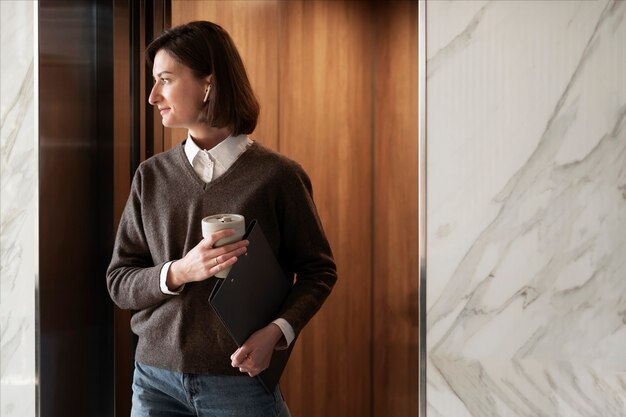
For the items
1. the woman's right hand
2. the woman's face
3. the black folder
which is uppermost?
the woman's face

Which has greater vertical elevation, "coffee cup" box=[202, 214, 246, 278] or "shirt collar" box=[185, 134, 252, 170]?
"shirt collar" box=[185, 134, 252, 170]

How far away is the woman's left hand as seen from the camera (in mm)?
1566

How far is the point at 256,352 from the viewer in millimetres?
1582

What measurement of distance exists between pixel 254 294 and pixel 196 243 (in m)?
0.20

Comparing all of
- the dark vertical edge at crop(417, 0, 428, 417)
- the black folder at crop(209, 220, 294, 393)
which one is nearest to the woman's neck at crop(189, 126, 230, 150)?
the black folder at crop(209, 220, 294, 393)

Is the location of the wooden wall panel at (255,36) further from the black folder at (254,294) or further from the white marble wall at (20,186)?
the black folder at (254,294)

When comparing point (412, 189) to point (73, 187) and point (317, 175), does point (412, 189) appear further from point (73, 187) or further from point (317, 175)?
point (73, 187)

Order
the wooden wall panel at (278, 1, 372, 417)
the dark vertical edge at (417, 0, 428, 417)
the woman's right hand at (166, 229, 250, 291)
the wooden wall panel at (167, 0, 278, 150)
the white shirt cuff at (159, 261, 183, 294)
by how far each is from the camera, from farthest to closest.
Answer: the wooden wall panel at (278, 1, 372, 417) < the wooden wall panel at (167, 0, 278, 150) < the dark vertical edge at (417, 0, 428, 417) < the white shirt cuff at (159, 261, 183, 294) < the woman's right hand at (166, 229, 250, 291)

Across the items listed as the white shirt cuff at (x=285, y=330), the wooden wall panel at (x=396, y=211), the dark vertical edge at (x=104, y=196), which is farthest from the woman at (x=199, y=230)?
the wooden wall panel at (x=396, y=211)

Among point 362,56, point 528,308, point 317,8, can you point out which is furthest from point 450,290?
point 317,8

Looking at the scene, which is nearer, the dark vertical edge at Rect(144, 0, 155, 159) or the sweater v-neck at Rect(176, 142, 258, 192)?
the sweater v-neck at Rect(176, 142, 258, 192)

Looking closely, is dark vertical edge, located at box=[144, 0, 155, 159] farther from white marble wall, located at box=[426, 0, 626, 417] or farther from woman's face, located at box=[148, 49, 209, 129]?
white marble wall, located at box=[426, 0, 626, 417]

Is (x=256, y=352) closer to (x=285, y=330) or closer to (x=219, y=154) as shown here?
(x=285, y=330)

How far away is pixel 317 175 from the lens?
2705mm
